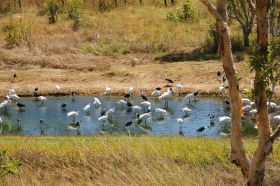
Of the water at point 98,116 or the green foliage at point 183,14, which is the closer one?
the water at point 98,116

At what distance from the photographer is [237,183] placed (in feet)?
30.9

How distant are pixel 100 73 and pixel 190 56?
4.98 meters

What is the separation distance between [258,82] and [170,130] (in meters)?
13.5

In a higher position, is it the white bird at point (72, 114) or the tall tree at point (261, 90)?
the tall tree at point (261, 90)

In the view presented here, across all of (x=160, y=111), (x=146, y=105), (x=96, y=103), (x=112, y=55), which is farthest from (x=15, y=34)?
(x=160, y=111)

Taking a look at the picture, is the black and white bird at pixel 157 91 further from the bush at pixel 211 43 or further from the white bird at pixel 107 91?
the bush at pixel 211 43

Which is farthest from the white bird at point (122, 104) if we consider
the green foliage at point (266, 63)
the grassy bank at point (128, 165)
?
the green foliage at point (266, 63)

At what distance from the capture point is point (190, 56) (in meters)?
31.0

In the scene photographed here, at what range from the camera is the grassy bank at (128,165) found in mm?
8250

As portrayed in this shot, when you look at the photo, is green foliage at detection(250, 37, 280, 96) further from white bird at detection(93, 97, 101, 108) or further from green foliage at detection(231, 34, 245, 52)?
green foliage at detection(231, 34, 245, 52)

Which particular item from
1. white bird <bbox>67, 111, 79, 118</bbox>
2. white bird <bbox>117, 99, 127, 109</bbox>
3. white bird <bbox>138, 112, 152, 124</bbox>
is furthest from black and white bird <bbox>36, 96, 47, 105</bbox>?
white bird <bbox>138, 112, 152, 124</bbox>

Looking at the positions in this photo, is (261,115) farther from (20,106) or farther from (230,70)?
(20,106)

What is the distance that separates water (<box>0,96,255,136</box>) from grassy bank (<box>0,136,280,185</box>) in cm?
751

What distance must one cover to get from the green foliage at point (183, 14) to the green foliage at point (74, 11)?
18.8 feet
